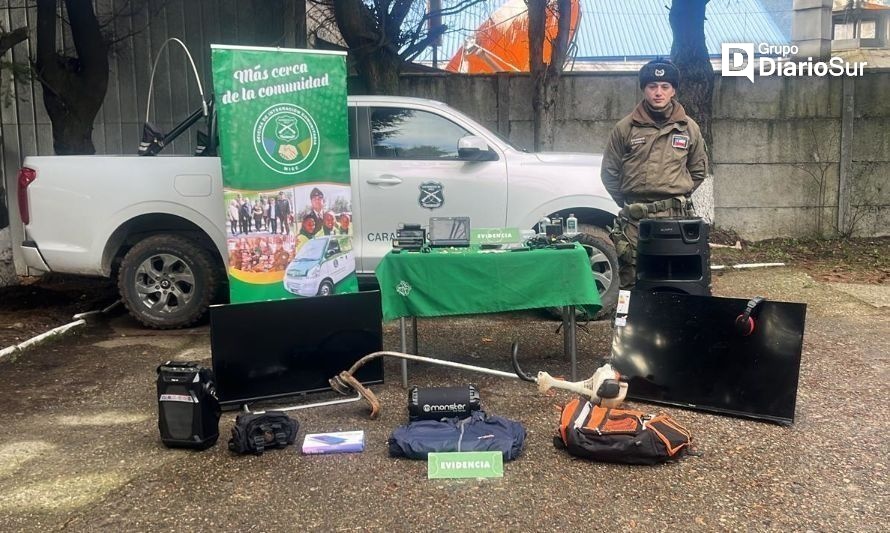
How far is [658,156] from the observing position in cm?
553

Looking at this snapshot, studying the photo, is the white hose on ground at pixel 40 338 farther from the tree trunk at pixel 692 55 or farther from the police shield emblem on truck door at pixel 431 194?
the tree trunk at pixel 692 55

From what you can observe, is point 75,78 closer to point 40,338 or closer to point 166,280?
point 166,280

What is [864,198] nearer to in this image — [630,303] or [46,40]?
[630,303]

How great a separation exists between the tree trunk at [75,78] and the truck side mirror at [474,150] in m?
4.23

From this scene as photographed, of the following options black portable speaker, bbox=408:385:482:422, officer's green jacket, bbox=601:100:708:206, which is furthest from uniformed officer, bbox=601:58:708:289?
black portable speaker, bbox=408:385:482:422

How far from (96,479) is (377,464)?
54.9 inches

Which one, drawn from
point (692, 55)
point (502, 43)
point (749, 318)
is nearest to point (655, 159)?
point (749, 318)

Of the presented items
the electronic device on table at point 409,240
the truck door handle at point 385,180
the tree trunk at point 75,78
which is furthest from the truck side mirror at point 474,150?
the tree trunk at point 75,78

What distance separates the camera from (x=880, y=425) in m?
4.53

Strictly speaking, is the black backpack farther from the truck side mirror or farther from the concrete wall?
the concrete wall

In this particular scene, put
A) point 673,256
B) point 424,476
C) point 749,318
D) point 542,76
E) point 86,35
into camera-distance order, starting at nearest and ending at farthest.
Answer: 1. point 424,476
2. point 749,318
3. point 673,256
4. point 86,35
5. point 542,76

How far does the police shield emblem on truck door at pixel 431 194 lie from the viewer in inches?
278

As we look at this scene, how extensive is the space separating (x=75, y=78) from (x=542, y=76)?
5307 mm

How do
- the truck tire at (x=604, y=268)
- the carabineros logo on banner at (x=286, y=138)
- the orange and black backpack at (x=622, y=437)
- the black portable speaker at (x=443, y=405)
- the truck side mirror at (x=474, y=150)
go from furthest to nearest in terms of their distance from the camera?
the truck tire at (x=604, y=268), the truck side mirror at (x=474, y=150), the carabineros logo on banner at (x=286, y=138), the black portable speaker at (x=443, y=405), the orange and black backpack at (x=622, y=437)
